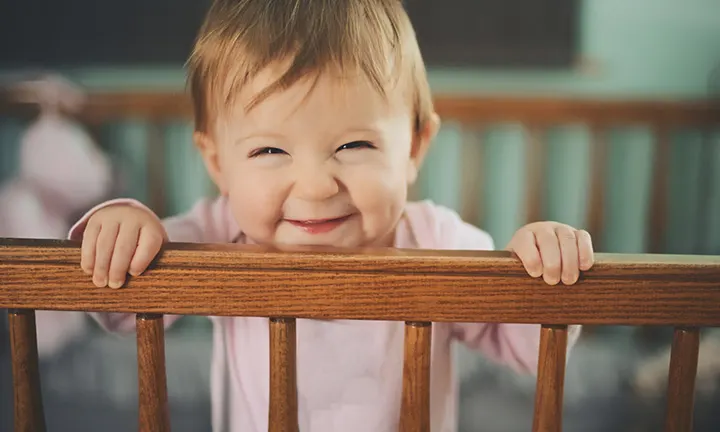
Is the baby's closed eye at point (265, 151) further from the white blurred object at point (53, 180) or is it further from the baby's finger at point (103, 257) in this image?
the white blurred object at point (53, 180)

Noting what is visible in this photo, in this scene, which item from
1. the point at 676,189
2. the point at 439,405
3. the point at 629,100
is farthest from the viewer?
the point at 676,189

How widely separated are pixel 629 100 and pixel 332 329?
0.97 metres

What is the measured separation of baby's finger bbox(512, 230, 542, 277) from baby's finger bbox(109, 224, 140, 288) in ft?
0.84

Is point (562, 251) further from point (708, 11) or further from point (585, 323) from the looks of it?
point (708, 11)

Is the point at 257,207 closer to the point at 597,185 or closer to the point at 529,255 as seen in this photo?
the point at 529,255

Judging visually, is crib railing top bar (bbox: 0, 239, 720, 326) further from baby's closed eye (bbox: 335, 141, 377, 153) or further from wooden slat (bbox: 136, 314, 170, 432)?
baby's closed eye (bbox: 335, 141, 377, 153)

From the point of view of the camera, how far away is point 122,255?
47 cm

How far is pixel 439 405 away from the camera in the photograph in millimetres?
742

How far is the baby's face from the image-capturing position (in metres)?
0.58

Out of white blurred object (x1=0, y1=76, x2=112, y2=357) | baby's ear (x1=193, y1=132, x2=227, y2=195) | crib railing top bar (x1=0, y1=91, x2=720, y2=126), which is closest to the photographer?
baby's ear (x1=193, y1=132, x2=227, y2=195)

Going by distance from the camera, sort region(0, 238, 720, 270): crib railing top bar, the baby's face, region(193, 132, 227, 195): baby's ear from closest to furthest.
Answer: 1. region(0, 238, 720, 270): crib railing top bar
2. the baby's face
3. region(193, 132, 227, 195): baby's ear

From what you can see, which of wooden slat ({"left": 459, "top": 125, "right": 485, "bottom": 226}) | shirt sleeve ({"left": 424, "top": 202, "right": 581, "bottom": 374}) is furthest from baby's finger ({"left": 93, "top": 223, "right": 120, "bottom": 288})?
wooden slat ({"left": 459, "top": 125, "right": 485, "bottom": 226})

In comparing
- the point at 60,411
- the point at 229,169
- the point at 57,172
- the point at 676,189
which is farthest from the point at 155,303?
the point at 676,189

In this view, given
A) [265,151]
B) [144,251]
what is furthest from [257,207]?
[144,251]
